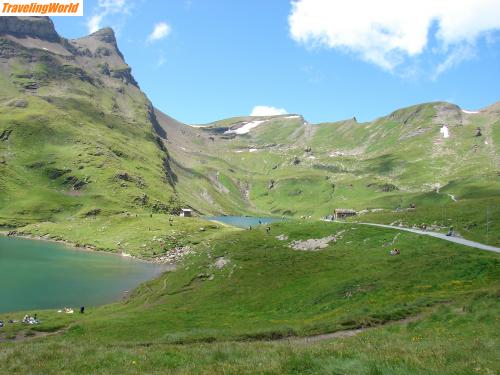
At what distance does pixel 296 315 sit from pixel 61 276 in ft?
282

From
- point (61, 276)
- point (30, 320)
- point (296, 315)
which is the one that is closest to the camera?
point (296, 315)

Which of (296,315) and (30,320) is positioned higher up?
(296,315)

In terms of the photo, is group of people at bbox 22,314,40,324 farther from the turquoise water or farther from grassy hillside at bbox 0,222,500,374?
the turquoise water

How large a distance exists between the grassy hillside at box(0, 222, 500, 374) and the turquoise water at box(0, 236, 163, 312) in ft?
52.2

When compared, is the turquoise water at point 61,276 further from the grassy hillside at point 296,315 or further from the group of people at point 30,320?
the grassy hillside at point 296,315

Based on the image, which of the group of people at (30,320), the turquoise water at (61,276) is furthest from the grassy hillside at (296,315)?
the turquoise water at (61,276)

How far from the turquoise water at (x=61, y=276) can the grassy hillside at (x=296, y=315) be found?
15.9 meters

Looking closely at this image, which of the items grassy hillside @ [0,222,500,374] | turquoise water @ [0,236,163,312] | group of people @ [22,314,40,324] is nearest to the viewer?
grassy hillside @ [0,222,500,374]

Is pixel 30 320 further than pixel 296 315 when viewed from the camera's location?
Yes

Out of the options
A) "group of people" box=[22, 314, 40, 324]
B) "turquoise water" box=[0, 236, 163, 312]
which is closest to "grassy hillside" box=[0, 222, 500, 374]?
"group of people" box=[22, 314, 40, 324]

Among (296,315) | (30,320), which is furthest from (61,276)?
(296,315)

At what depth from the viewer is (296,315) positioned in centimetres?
4934

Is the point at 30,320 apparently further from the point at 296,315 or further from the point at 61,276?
the point at 61,276

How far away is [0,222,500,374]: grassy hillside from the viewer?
1911 cm
